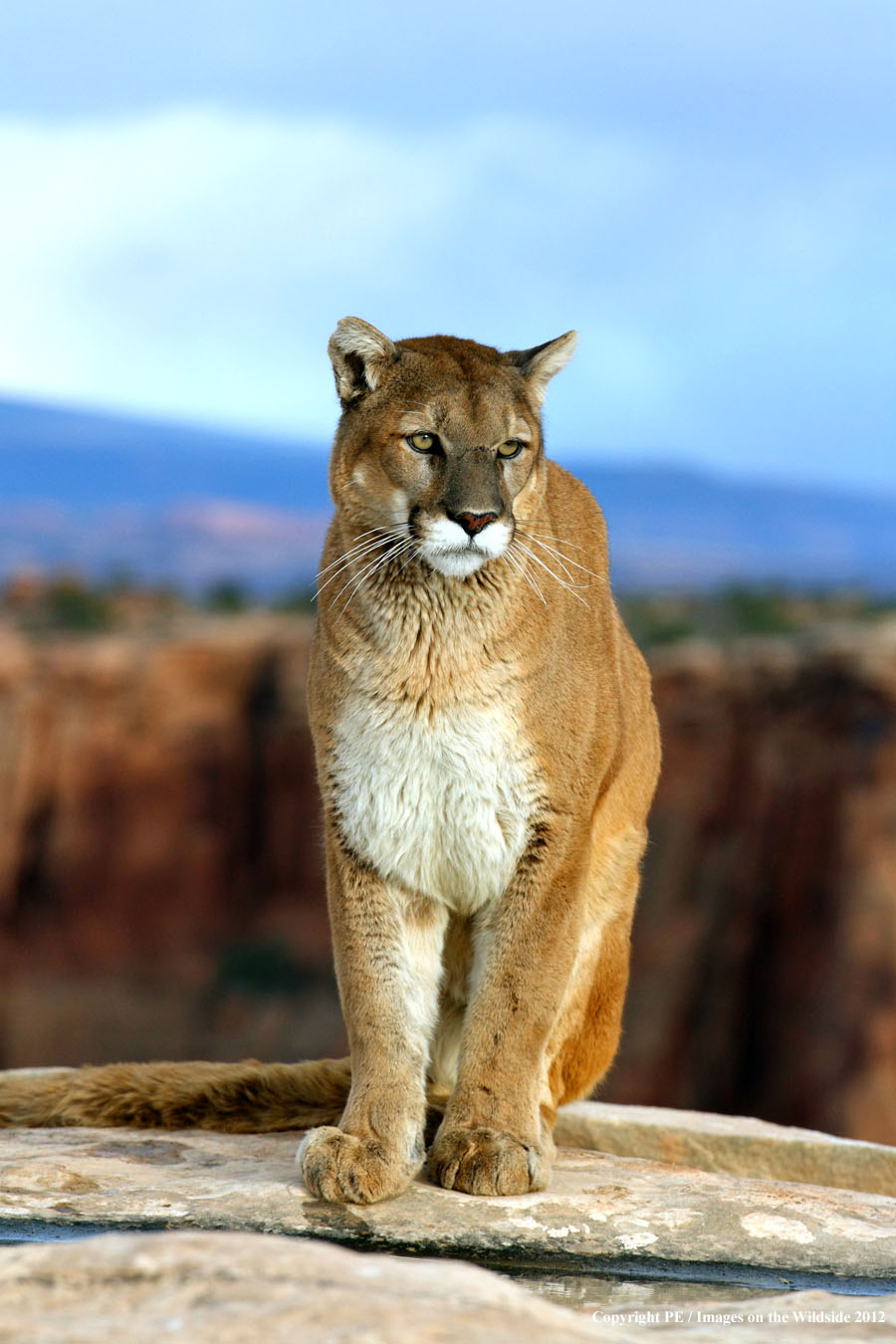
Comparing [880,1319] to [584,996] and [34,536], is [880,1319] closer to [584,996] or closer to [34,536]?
[584,996]


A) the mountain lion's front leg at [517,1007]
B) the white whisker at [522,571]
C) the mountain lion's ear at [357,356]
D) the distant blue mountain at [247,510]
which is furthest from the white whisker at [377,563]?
the distant blue mountain at [247,510]

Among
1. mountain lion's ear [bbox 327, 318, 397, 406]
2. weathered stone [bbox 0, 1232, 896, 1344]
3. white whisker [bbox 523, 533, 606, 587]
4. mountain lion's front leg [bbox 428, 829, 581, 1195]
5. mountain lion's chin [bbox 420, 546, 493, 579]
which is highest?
mountain lion's ear [bbox 327, 318, 397, 406]

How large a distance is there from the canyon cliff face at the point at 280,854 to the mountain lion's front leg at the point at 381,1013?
55.4 feet

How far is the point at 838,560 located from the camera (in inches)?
5340

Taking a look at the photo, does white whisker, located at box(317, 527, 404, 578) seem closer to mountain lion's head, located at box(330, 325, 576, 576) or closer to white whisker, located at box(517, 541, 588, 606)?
mountain lion's head, located at box(330, 325, 576, 576)

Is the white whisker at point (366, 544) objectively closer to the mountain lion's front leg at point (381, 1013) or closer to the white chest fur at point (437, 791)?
the white chest fur at point (437, 791)

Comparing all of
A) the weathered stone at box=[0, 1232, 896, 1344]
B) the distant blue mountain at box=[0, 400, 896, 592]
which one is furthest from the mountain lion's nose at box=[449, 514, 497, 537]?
the distant blue mountain at box=[0, 400, 896, 592]

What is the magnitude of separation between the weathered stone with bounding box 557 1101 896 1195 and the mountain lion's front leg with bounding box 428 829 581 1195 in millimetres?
1337

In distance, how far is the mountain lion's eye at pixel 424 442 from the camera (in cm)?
439

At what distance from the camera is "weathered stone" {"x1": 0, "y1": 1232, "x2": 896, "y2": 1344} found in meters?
2.21

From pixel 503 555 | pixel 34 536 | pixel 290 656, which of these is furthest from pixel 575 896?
pixel 34 536

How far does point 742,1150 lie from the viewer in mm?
5637

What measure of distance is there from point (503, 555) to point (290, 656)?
20303mm

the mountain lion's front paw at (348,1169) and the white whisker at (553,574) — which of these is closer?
the mountain lion's front paw at (348,1169)
